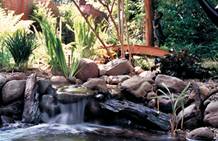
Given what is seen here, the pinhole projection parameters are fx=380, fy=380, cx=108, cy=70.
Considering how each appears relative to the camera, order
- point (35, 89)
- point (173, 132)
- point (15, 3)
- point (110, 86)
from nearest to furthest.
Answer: point (173, 132) → point (35, 89) → point (110, 86) → point (15, 3)

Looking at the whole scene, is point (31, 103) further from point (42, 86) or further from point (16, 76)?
point (16, 76)

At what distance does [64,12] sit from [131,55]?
509 centimetres

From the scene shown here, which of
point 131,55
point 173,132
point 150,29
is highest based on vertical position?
point 150,29

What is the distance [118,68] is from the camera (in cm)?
730

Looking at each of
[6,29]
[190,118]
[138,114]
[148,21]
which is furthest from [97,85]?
[148,21]

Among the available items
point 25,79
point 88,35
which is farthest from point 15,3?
point 25,79

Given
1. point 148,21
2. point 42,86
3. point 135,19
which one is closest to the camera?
point 42,86

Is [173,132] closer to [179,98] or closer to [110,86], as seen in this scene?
[179,98]

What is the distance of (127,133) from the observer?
201 inches

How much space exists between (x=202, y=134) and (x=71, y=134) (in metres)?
1.70

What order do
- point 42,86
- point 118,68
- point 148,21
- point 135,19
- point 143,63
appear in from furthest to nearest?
1. point 135,19
2. point 148,21
3. point 143,63
4. point 118,68
5. point 42,86

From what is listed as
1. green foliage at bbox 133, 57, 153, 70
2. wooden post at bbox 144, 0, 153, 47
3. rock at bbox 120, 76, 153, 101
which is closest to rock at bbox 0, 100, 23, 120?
rock at bbox 120, 76, 153, 101

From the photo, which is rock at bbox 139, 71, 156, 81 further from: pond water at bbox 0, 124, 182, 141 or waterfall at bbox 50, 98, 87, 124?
pond water at bbox 0, 124, 182, 141

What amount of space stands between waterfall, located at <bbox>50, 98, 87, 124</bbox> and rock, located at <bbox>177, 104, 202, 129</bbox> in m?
1.47
